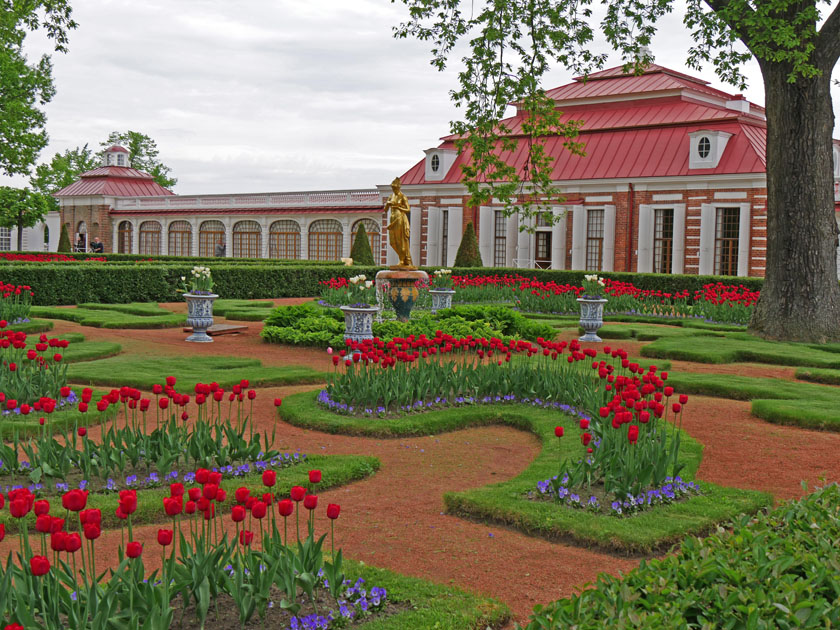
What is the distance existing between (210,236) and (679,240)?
2661 cm

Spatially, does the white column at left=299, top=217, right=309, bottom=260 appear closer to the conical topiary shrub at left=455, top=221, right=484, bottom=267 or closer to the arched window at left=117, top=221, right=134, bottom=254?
the conical topiary shrub at left=455, top=221, right=484, bottom=267

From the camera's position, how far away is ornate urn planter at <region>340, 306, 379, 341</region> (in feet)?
38.6

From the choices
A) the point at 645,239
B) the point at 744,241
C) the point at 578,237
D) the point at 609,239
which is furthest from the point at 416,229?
the point at 744,241

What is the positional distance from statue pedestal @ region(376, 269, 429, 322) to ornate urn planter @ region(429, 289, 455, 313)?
8.57ft

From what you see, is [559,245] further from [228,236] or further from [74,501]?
[74,501]

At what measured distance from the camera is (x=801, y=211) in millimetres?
13352

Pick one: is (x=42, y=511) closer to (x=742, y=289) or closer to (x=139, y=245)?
(x=742, y=289)

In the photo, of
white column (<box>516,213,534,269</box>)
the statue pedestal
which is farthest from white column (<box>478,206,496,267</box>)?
the statue pedestal

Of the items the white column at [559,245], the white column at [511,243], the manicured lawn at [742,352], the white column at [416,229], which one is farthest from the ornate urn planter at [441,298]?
the white column at [416,229]

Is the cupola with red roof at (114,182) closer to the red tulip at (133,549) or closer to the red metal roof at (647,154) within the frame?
the red metal roof at (647,154)

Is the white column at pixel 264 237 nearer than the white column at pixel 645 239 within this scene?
No

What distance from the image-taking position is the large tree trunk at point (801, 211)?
1316cm

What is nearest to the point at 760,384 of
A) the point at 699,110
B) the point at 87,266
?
the point at 87,266

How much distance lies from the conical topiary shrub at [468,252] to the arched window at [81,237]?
89.9 ft
